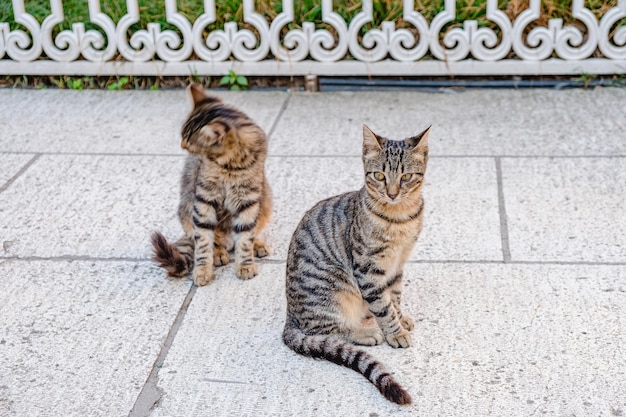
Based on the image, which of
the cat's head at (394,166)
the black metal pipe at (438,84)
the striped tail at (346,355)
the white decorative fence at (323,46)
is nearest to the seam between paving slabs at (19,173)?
the white decorative fence at (323,46)

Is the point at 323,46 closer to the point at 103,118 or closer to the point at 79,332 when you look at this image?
the point at 103,118

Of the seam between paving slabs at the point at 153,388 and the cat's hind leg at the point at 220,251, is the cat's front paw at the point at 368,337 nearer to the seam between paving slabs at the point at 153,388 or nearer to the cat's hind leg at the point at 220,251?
the seam between paving slabs at the point at 153,388

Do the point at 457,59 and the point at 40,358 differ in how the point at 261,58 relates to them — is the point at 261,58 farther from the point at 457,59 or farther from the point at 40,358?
the point at 40,358

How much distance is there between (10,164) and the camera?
643 cm

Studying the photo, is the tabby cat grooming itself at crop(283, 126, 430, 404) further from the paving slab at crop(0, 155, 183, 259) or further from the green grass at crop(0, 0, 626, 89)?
the green grass at crop(0, 0, 626, 89)

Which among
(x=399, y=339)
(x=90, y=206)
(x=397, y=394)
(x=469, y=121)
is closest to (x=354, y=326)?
(x=399, y=339)

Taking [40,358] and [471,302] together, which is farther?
[471,302]

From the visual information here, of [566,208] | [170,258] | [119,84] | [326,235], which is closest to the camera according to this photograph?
[326,235]

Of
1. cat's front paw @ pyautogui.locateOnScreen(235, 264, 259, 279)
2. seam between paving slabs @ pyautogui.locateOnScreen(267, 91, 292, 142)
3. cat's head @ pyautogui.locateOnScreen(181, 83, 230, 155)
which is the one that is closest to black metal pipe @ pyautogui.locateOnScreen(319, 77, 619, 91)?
seam between paving slabs @ pyautogui.locateOnScreen(267, 91, 292, 142)

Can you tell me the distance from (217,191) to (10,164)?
89.5 inches

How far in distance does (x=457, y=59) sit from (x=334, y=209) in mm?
3474

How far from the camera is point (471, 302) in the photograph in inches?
181

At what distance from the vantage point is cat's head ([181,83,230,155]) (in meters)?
4.62

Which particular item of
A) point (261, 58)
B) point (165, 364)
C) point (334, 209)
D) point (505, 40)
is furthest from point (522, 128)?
point (165, 364)
